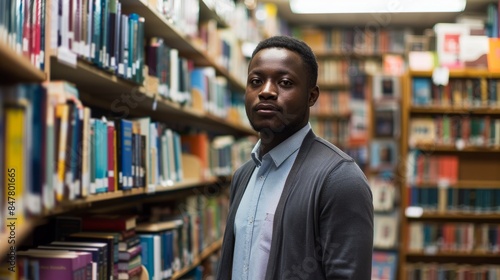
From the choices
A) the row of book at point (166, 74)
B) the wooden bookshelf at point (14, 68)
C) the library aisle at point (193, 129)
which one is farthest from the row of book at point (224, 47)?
the wooden bookshelf at point (14, 68)

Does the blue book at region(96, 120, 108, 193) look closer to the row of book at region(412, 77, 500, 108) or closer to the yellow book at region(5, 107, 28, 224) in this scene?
the yellow book at region(5, 107, 28, 224)

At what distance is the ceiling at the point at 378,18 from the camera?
664cm

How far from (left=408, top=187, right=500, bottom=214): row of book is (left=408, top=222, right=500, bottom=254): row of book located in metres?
0.14

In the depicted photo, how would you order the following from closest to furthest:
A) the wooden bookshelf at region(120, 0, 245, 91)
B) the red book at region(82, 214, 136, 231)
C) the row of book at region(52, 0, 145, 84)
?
the row of book at region(52, 0, 145, 84) → the red book at region(82, 214, 136, 231) → the wooden bookshelf at region(120, 0, 245, 91)

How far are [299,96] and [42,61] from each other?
0.75 m

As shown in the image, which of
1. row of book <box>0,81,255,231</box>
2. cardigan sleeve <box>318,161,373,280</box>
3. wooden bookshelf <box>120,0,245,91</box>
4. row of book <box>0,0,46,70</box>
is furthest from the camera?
wooden bookshelf <box>120,0,245,91</box>

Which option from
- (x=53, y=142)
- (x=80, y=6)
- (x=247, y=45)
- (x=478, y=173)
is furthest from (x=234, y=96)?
(x=53, y=142)

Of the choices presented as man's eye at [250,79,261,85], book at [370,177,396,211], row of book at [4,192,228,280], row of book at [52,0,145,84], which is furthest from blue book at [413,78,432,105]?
man's eye at [250,79,261,85]

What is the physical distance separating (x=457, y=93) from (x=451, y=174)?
2.35 feet

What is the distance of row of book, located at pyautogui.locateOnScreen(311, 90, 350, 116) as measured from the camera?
7262 millimetres

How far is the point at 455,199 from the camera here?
16.0ft

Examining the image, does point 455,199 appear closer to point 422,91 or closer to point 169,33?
point 422,91

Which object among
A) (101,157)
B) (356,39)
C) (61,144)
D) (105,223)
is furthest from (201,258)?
(356,39)

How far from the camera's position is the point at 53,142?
132cm
